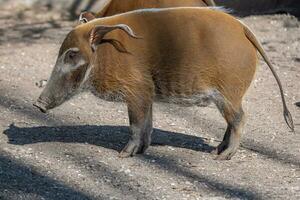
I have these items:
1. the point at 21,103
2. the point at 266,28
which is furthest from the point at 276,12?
the point at 21,103

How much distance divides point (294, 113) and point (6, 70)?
3059mm

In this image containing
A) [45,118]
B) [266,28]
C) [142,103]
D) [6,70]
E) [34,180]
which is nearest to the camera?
[34,180]

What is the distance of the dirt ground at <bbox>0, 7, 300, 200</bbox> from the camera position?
16.6 ft

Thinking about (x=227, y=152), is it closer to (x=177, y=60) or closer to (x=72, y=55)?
(x=177, y=60)

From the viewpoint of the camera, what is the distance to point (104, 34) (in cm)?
548

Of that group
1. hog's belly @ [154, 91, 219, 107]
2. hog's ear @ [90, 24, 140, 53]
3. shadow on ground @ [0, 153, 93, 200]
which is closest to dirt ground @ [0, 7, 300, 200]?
shadow on ground @ [0, 153, 93, 200]

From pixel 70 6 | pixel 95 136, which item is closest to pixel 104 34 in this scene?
pixel 95 136

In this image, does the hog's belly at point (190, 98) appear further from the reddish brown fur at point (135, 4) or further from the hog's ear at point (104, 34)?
the reddish brown fur at point (135, 4)

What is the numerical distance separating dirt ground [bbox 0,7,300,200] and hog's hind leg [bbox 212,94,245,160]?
2.8 inches

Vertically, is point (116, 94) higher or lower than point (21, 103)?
higher

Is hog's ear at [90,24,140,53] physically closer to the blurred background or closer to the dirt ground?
the dirt ground

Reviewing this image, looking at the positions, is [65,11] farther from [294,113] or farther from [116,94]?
[116,94]

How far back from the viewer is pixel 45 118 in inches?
261

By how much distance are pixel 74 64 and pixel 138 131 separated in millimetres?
657
